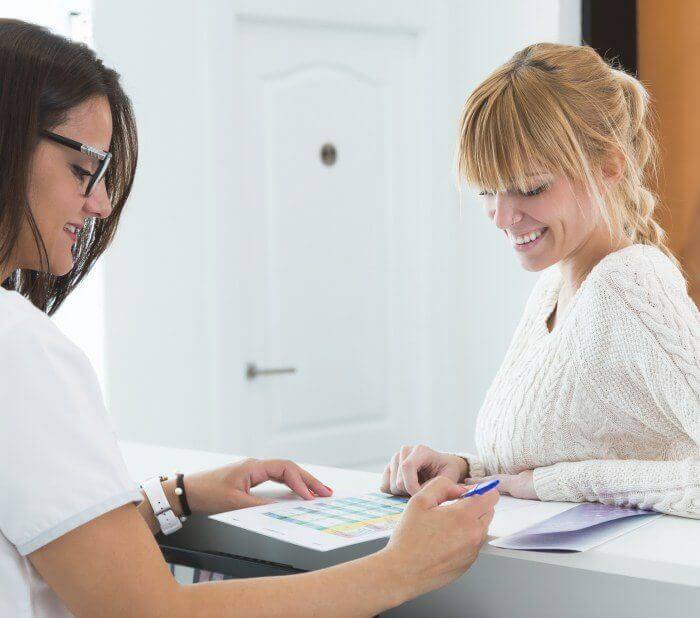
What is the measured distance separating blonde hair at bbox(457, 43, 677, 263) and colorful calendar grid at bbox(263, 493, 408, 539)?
499mm

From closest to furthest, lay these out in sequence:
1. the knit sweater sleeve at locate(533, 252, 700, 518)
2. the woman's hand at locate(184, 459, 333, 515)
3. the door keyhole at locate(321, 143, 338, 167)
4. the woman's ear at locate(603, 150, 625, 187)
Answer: the knit sweater sleeve at locate(533, 252, 700, 518), the woman's hand at locate(184, 459, 333, 515), the woman's ear at locate(603, 150, 625, 187), the door keyhole at locate(321, 143, 338, 167)

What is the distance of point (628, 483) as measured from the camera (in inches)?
47.5

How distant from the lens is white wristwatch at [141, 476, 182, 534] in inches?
50.2

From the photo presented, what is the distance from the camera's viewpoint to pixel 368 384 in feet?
11.2

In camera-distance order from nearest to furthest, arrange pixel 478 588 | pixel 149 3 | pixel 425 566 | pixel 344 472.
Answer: pixel 425 566, pixel 478 588, pixel 344 472, pixel 149 3

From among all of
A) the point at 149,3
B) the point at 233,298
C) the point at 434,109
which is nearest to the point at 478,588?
the point at 233,298

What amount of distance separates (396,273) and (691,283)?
40.7 inches

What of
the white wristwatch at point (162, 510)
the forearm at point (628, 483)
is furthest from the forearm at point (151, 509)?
the forearm at point (628, 483)

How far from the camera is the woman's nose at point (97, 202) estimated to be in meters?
1.07

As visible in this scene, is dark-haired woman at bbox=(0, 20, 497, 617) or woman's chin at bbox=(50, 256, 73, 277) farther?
woman's chin at bbox=(50, 256, 73, 277)

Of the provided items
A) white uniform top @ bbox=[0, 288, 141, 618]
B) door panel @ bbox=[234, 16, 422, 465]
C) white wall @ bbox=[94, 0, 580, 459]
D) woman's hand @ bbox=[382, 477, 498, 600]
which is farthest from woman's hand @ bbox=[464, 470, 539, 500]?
door panel @ bbox=[234, 16, 422, 465]

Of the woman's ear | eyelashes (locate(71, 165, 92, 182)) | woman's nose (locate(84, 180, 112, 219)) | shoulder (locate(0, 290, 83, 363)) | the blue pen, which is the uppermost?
the woman's ear

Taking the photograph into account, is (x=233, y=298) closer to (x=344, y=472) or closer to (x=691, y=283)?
(x=691, y=283)

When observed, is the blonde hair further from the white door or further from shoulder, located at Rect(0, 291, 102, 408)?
the white door
